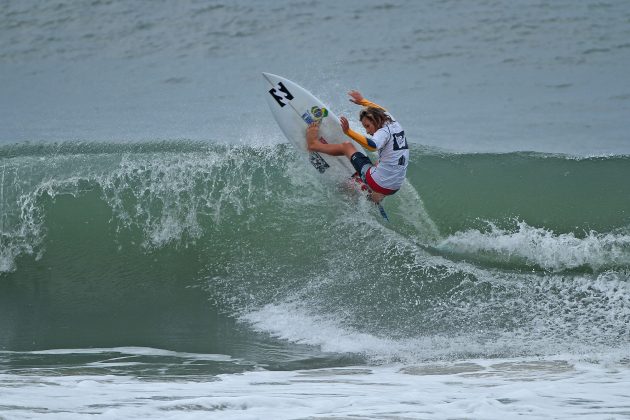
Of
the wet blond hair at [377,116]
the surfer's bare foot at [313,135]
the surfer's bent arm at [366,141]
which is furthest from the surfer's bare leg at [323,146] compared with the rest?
the wet blond hair at [377,116]

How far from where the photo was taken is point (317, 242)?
9398 mm

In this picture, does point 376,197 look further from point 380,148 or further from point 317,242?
point 317,242

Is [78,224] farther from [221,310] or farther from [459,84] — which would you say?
[459,84]

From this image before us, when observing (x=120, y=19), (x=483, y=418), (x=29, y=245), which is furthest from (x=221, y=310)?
(x=120, y=19)

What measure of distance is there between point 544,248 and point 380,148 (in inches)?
85.4

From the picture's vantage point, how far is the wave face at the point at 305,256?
7.95m

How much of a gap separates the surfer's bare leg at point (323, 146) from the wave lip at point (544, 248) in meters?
1.45

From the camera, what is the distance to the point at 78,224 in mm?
10266

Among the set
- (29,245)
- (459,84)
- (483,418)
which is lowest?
(483,418)

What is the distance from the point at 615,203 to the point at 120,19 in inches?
495

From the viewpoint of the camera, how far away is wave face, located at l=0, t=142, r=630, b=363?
795cm

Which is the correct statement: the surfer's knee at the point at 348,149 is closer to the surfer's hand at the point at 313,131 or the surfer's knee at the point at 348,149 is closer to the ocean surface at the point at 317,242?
the surfer's hand at the point at 313,131

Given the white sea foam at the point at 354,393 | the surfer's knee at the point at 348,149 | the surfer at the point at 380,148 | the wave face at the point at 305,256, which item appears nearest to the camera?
the white sea foam at the point at 354,393

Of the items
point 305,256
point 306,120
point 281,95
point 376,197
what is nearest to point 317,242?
point 305,256
